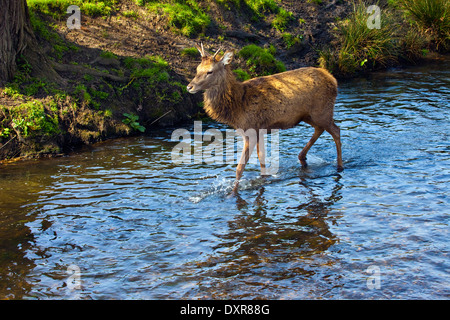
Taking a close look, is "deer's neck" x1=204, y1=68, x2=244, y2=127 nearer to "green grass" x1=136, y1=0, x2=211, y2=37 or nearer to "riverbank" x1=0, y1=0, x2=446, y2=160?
"riverbank" x1=0, y1=0, x2=446, y2=160

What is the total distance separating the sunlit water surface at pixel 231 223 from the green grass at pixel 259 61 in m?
4.28

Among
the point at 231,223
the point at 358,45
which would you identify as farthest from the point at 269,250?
the point at 358,45

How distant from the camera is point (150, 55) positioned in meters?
13.8

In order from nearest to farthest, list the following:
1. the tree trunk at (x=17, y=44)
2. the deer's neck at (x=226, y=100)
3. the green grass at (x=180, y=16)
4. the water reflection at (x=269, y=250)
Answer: the water reflection at (x=269, y=250)
the deer's neck at (x=226, y=100)
the tree trunk at (x=17, y=44)
the green grass at (x=180, y=16)

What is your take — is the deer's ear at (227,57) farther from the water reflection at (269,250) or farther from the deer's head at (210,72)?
the water reflection at (269,250)

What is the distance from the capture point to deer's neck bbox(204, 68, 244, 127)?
875 cm

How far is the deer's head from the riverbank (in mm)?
3649

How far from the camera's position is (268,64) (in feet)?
48.9

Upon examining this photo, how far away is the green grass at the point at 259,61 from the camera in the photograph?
14.8 m

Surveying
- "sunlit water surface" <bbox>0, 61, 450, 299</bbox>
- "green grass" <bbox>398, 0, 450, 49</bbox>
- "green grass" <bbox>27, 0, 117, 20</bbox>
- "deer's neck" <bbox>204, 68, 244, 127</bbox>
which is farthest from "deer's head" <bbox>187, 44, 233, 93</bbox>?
"green grass" <bbox>398, 0, 450, 49</bbox>

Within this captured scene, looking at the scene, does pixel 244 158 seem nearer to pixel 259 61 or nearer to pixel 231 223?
pixel 231 223

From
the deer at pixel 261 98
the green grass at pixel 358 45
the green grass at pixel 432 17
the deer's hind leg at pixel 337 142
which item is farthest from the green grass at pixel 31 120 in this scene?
the green grass at pixel 432 17

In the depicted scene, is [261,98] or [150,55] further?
[150,55]

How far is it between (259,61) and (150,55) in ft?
11.0
